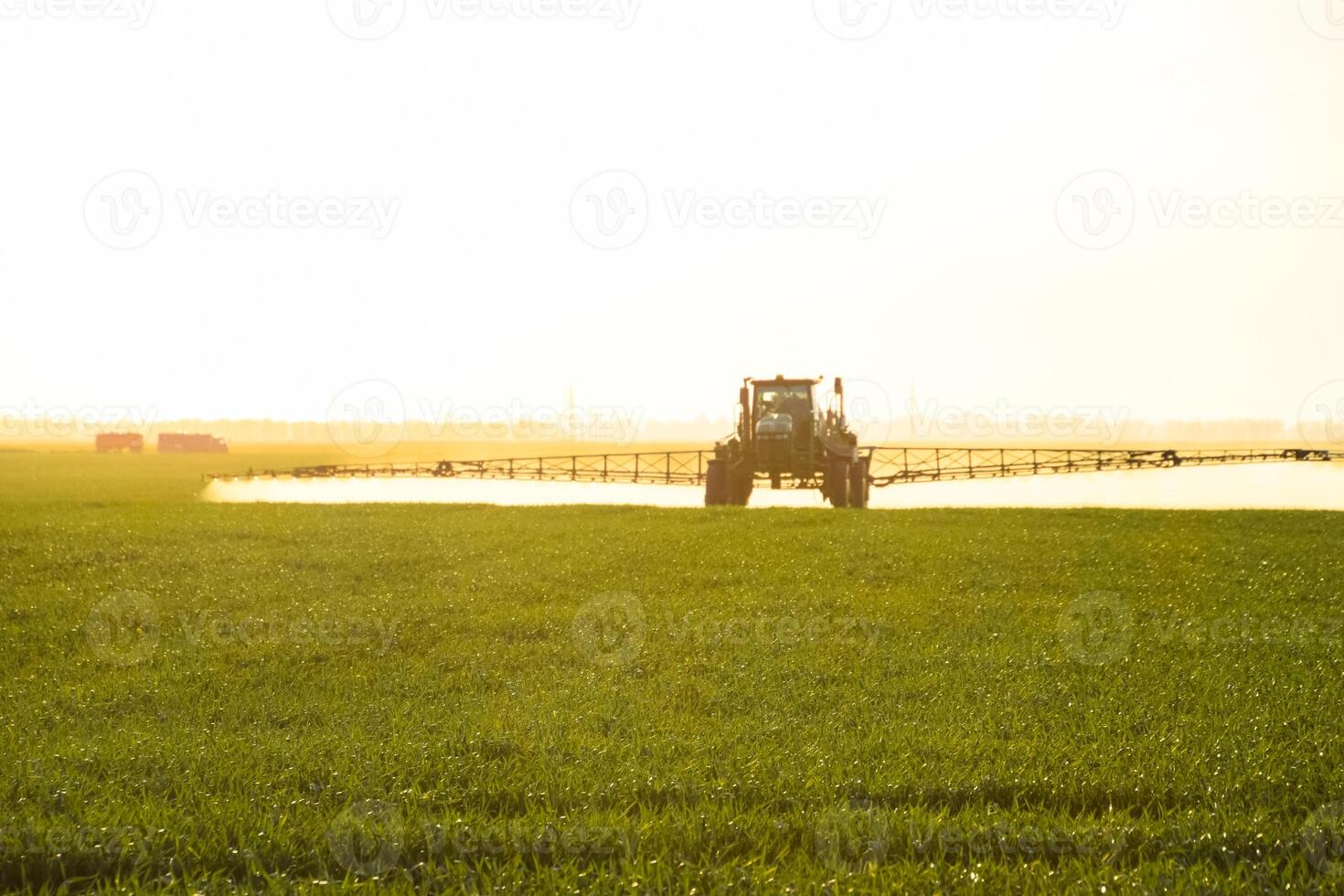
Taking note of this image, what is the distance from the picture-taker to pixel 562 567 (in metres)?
16.0

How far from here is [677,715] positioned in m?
8.74

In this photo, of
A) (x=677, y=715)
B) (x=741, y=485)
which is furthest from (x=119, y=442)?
(x=677, y=715)

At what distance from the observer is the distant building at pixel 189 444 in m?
96.6

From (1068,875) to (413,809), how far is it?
13.4 ft

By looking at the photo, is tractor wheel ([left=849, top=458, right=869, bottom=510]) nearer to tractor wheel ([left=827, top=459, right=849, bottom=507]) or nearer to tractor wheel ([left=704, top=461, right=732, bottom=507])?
tractor wheel ([left=827, top=459, right=849, bottom=507])

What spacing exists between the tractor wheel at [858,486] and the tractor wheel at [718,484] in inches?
139

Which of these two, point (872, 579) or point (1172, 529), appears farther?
point (1172, 529)

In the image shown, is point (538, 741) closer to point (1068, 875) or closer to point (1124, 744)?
point (1068, 875)

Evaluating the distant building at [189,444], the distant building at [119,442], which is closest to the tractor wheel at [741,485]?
the distant building at [189,444]

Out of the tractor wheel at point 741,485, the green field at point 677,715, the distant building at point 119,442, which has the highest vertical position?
the distant building at point 119,442

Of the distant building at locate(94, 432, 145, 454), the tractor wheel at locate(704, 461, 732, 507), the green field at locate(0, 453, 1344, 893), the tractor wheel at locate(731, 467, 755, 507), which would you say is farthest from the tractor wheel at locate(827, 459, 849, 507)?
the distant building at locate(94, 432, 145, 454)


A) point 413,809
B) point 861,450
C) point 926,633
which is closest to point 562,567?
point 926,633

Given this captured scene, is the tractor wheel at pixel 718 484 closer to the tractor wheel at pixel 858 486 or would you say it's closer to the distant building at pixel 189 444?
the tractor wheel at pixel 858 486

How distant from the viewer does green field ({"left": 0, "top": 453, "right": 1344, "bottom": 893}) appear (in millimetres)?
5742
